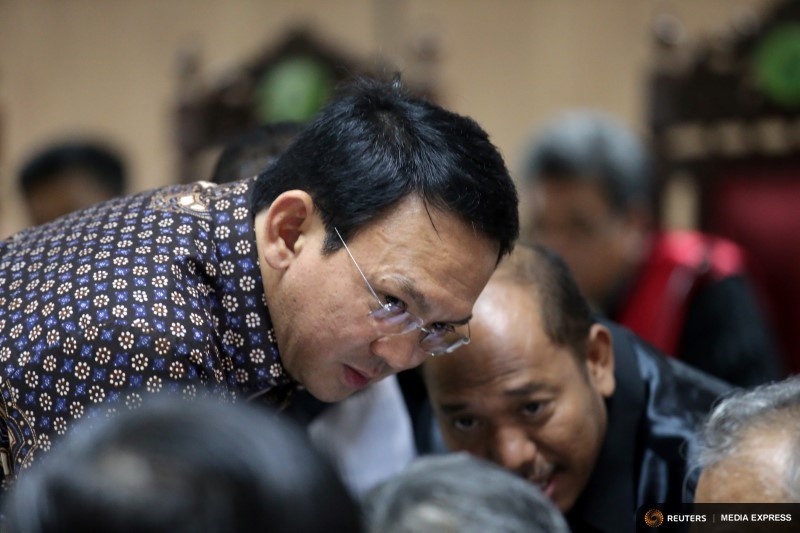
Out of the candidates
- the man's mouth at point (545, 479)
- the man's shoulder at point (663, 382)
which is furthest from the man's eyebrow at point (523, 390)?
the man's shoulder at point (663, 382)

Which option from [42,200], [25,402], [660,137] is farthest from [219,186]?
[660,137]

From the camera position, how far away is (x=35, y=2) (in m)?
5.19

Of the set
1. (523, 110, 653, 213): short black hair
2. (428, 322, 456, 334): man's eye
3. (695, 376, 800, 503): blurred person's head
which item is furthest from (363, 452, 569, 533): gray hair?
(523, 110, 653, 213): short black hair

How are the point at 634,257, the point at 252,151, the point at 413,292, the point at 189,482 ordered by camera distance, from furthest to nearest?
the point at 634,257 < the point at 252,151 < the point at 413,292 < the point at 189,482

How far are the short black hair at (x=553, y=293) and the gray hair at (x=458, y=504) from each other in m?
0.75

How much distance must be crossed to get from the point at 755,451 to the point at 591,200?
1.90 meters

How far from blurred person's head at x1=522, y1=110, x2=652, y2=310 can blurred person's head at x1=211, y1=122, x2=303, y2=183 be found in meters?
1.17

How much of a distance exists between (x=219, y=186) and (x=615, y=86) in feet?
11.5

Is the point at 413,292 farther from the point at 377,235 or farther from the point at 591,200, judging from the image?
the point at 591,200

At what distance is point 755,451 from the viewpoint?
1.36m

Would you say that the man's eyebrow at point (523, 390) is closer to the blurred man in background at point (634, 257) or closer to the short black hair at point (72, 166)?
the blurred man in background at point (634, 257)

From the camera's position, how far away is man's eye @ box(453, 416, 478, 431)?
1834 mm

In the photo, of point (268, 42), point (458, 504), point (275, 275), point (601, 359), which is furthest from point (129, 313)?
point (268, 42)

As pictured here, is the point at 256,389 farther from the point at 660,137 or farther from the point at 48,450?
the point at 660,137
